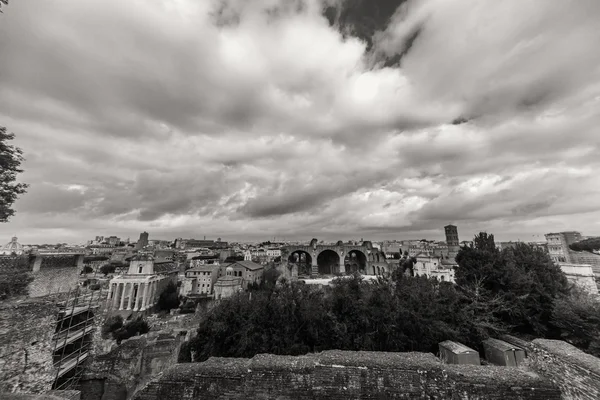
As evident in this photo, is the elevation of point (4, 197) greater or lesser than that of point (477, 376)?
greater

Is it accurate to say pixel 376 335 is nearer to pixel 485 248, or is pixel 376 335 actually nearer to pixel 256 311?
pixel 256 311

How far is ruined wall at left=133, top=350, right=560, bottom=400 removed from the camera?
5074 mm

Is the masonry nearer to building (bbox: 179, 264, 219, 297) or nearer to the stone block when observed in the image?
the stone block

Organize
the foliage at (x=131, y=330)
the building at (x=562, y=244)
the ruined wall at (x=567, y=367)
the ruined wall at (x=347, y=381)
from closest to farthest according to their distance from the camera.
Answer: the ruined wall at (x=567, y=367), the ruined wall at (x=347, y=381), the foliage at (x=131, y=330), the building at (x=562, y=244)

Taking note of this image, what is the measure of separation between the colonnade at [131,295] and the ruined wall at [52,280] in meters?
36.1

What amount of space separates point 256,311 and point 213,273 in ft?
152

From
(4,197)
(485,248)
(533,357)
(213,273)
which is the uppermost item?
(4,197)

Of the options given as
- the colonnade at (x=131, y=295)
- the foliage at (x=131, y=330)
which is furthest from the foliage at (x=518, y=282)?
the colonnade at (x=131, y=295)

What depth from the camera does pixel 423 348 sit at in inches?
499

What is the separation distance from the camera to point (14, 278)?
11.7 metres

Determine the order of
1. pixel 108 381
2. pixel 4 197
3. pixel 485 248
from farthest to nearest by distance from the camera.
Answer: pixel 485 248
pixel 108 381
pixel 4 197

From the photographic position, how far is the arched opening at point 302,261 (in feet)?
251

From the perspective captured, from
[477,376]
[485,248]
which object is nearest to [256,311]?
[477,376]

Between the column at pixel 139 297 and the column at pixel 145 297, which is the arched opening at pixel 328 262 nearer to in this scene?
the column at pixel 145 297
